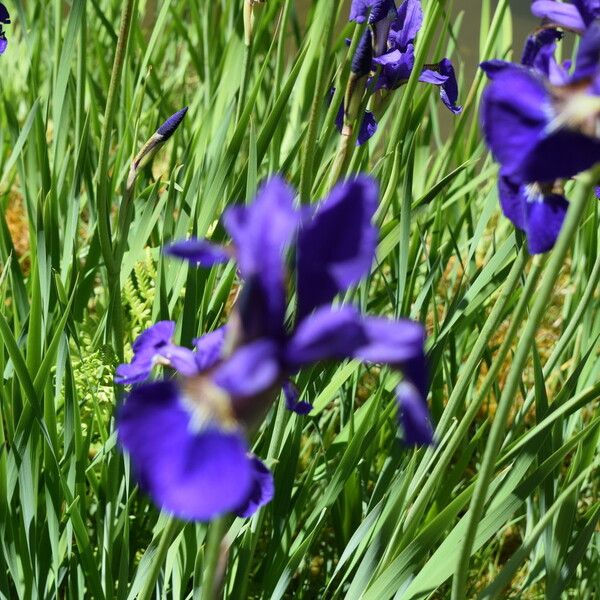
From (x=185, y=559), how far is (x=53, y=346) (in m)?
0.30

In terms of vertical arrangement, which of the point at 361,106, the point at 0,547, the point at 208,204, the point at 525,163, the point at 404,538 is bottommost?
the point at 0,547

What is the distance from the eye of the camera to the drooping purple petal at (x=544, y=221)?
660mm

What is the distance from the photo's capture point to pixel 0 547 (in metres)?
0.95

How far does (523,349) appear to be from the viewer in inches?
23.3

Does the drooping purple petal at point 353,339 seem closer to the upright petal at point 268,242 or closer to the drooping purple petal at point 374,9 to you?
the upright petal at point 268,242

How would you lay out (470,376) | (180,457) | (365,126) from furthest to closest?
(365,126), (470,376), (180,457)

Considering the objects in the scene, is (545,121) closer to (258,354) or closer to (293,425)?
A: (258,354)

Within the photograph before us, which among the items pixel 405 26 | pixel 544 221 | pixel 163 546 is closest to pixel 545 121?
pixel 544 221

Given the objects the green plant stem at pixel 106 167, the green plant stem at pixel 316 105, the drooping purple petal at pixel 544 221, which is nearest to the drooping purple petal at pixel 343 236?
the drooping purple petal at pixel 544 221

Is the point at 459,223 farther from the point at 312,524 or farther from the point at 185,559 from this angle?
the point at 185,559

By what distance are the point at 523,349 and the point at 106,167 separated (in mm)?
605

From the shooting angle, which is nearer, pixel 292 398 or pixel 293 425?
pixel 292 398

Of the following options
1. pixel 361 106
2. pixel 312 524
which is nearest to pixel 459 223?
pixel 361 106

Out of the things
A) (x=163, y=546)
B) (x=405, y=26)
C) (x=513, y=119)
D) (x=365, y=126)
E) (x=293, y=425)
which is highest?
(x=513, y=119)
